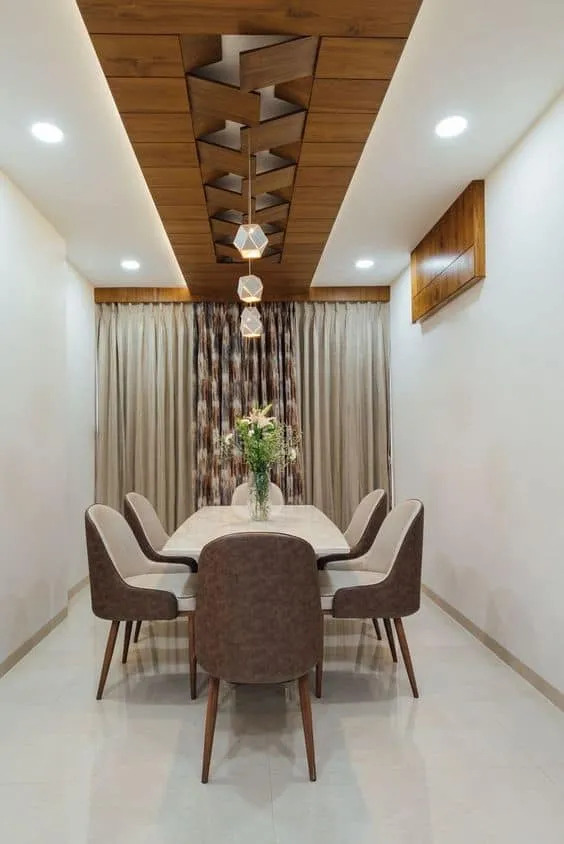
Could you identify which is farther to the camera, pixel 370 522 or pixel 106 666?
pixel 370 522

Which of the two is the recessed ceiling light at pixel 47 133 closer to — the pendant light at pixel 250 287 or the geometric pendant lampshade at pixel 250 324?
the pendant light at pixel 250 287

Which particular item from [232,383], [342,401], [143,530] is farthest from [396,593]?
[232,383]

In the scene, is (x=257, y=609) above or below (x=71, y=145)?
below

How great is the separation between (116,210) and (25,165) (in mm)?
761

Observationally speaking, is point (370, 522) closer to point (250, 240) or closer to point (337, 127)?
point (250, 240)

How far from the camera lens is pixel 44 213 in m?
4.16

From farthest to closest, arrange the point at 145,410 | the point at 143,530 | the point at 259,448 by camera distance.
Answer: the point at 145,410
the point at 143,530
the point at 259,448

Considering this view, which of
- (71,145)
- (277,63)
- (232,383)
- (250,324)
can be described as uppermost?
(71,145)

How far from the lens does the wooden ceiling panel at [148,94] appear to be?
2.43 metres

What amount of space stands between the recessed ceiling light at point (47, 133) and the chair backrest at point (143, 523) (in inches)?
82.8

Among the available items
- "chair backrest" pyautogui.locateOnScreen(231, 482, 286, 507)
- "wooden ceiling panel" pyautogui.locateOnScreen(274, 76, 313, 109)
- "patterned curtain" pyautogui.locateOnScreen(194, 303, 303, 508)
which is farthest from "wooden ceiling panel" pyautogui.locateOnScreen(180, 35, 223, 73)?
"patterned curtain" pyautogui.locateOnScreen(194, 303, 303, 508)

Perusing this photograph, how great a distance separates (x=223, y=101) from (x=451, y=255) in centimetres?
209

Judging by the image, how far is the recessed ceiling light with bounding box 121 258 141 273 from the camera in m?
5.24

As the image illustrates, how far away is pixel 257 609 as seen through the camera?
224 cm
